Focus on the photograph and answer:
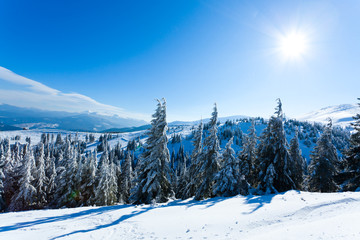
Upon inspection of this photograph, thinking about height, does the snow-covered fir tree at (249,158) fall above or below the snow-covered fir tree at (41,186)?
above

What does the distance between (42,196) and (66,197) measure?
8.91 metres

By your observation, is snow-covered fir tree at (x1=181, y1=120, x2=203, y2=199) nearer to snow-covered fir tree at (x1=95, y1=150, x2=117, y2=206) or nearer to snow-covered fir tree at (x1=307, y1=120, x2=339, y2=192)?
snow-covered fir tree at (x1=95, y1=150, x2=117, y2=206)

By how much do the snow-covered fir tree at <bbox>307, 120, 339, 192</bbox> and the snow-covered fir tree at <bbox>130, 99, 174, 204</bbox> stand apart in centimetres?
2220

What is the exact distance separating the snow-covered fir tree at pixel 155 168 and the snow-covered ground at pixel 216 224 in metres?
6.10

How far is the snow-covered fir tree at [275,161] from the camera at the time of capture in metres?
18.5

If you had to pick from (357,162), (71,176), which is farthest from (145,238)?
(71,176)

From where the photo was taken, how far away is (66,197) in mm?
30969

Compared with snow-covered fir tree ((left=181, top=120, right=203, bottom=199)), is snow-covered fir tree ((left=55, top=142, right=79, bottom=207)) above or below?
below

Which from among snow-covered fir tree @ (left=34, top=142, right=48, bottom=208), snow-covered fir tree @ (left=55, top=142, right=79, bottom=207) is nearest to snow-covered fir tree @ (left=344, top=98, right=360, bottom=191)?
snow-covered fir tree @ (left=55, top=142, right=79, bottom=207)

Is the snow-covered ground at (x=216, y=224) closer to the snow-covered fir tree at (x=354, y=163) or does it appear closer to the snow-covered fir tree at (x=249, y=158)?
the snow-covered fir tree at (x=354, y=163)

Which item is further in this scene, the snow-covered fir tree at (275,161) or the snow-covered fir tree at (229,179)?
the snow-covered fir tree at (275,161)

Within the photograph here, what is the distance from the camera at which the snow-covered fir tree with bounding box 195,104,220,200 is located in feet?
65.9

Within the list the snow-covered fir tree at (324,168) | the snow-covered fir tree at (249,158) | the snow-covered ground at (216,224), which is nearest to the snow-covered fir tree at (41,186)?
the snow-covered ground at (216,224)

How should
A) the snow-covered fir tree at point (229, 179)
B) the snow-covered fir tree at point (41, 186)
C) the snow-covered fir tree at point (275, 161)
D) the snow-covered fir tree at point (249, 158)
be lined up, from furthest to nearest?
the snow-covered fir tree at point (41, 186), the snow-covered fir tree at point (249, 158), the snow-covered fir tree at point (275, 161), the snow-covered fir tree at point (229, 179)
